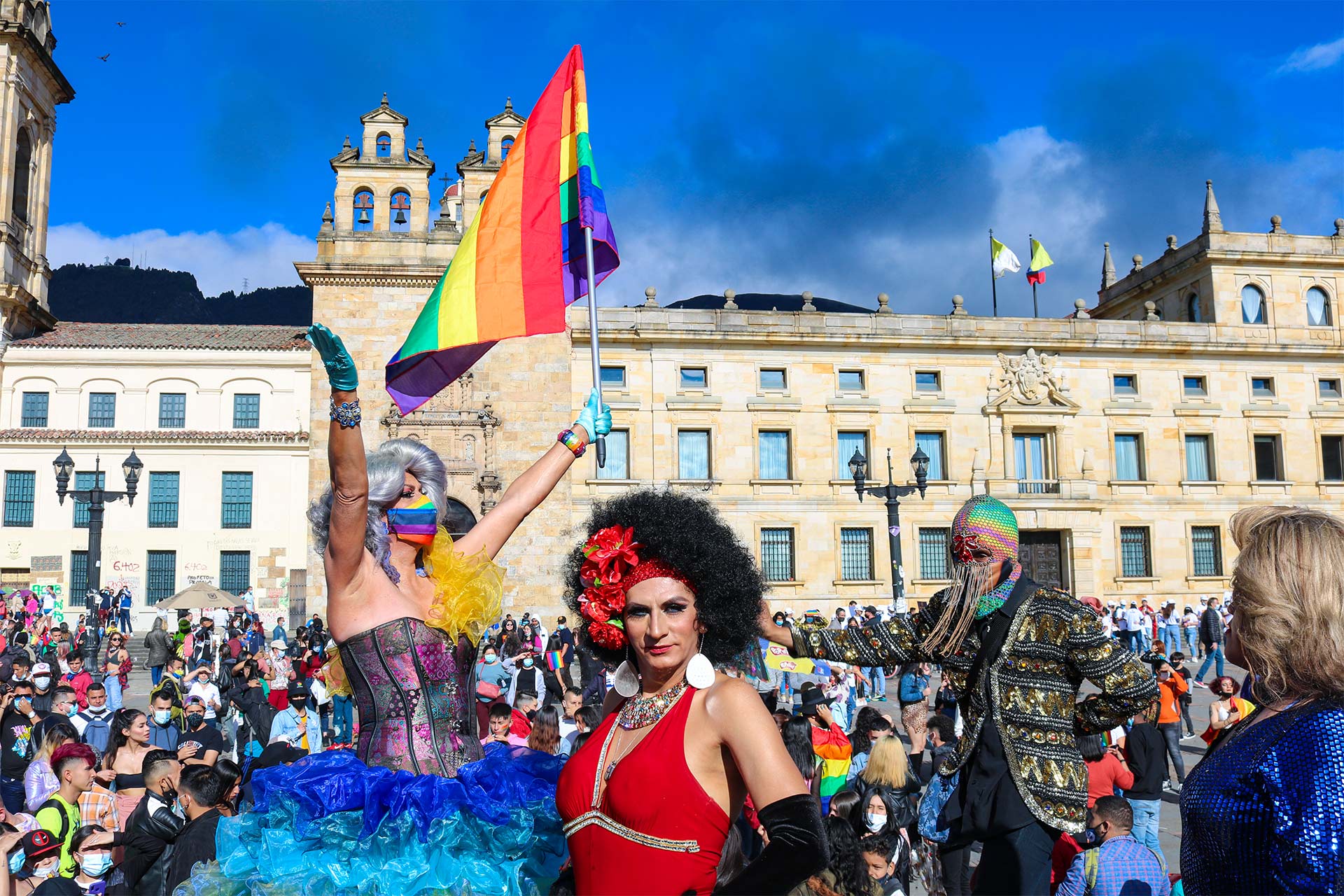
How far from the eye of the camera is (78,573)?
31.4 m

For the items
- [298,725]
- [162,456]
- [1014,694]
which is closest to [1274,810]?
[1014,694]

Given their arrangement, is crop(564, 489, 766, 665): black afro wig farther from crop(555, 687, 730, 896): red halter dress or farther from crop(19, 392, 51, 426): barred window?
crop(19, 392, 51, 426): barred window

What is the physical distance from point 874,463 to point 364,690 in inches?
1189

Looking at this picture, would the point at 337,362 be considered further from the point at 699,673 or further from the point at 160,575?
the point at 160,575

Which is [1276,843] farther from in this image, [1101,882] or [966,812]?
[1101,882]

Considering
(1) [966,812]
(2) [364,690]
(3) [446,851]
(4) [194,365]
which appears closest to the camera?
(3) [446,851]

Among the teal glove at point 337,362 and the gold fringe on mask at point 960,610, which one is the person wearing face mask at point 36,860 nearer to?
the teal glove at point 337,362

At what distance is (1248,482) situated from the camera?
34.1 meters

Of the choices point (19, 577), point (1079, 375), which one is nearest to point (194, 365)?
point (19, 577)

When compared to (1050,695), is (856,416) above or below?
above

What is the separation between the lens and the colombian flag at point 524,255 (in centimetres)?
503

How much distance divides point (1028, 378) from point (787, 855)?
3328 cm

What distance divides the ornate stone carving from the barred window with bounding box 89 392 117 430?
29130 millimetres

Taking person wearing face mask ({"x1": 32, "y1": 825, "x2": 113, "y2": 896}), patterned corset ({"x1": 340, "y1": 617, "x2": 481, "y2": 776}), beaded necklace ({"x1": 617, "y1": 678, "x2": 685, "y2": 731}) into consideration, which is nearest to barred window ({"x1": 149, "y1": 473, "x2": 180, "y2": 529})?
person wearing face mask ({"x1": 32, "y1": 825, "x2": 113, "y2": 896})
